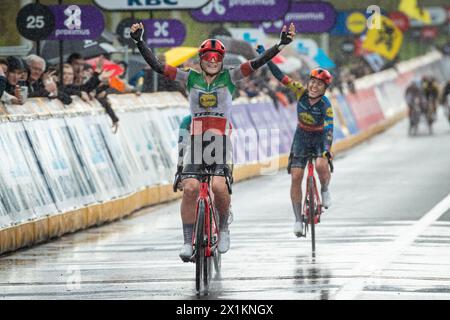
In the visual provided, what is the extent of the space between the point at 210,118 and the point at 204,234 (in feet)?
3.76

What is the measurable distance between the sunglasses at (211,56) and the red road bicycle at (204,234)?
38.1 inches

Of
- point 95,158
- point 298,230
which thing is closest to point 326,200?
point 298,230

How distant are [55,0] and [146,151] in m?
10.7

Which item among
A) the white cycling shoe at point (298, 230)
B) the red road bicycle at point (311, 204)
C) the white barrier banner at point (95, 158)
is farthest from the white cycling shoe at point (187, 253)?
the white barrier banner at point (95, 158)

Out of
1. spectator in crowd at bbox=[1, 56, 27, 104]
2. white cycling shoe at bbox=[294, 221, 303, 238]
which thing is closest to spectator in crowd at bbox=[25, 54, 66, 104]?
spectator in crowd at bbox=[1, 56, 27, 104]

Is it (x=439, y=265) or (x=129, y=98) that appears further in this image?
(x=129, y=98)

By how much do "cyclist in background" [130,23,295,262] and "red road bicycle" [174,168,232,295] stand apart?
76mm

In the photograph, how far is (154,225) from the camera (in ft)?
70.0

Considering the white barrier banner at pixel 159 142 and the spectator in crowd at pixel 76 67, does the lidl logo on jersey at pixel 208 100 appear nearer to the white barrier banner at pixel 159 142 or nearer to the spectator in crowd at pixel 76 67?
the spectator in crowd at pixel 76 67

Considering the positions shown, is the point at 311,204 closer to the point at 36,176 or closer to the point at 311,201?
the point at 311,201

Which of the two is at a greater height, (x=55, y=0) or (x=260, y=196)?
(x=55, y=0)

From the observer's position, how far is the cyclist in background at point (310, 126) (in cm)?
1848

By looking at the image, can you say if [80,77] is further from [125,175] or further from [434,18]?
[434,18]
